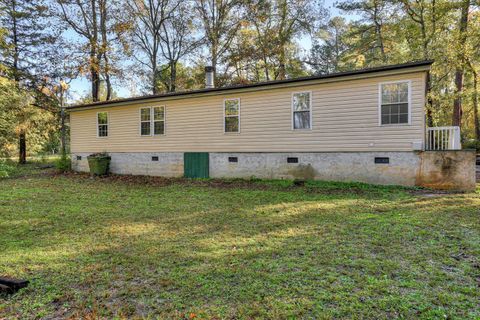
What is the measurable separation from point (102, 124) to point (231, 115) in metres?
6.88

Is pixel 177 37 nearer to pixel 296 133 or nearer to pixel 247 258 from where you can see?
pixel 296 133

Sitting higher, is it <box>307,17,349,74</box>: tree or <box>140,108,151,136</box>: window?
<box>307,17,349,74</box>: tree

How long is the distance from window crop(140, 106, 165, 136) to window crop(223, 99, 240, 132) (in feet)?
9.94

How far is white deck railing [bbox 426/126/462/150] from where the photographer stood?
8.27 meters

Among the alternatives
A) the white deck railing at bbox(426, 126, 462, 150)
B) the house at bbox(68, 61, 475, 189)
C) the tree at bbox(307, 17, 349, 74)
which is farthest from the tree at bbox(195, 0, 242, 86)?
the white deck railing at bbox(426, 126, 462, 150)

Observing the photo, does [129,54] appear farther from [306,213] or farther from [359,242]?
[359,242]

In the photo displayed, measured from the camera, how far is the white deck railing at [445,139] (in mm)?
8273

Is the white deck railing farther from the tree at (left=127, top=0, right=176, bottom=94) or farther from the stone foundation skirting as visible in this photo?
the tree at (left=127, top=0, right=176, bottom=94)

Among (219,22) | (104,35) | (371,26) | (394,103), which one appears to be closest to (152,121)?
(394,103)

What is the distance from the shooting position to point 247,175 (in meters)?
10.6

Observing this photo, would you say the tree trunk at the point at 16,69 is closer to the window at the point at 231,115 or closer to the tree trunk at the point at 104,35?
the tree trunk at the point at 104,35

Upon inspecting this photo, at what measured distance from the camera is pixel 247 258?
3.58 m

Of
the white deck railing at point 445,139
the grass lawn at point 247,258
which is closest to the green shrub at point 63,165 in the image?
the grass lawn at point 247,258

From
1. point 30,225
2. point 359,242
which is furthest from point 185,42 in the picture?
point 359,242
